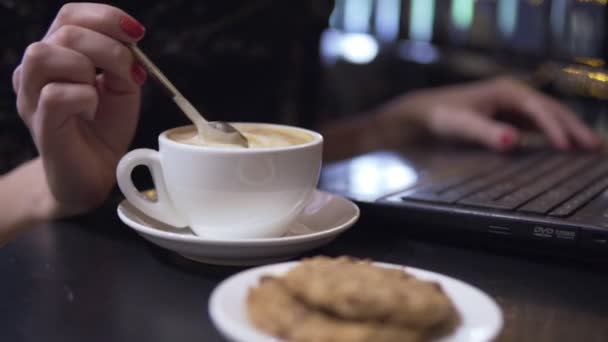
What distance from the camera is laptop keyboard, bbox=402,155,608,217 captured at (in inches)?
24.6

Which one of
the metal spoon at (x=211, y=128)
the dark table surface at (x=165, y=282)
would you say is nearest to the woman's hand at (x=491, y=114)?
the dark table surface at (x=165, y=282)

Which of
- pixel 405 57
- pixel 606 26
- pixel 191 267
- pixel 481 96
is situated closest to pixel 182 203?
pixel 191 267

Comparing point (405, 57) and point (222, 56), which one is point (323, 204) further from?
point (405, 57)

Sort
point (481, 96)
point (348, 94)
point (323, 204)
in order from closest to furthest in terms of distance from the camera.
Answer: point (323, 204) → point (481, 96) → point (348, 94)

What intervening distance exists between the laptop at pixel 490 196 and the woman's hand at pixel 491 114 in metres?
0.20

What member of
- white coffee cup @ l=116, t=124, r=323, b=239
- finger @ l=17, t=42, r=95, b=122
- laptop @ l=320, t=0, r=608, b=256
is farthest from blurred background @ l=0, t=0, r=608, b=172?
white coffee cup @ l=116, t=124, r=323, b=239

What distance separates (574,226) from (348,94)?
133cm

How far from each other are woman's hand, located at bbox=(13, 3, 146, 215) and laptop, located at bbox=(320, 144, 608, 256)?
0.85 ft

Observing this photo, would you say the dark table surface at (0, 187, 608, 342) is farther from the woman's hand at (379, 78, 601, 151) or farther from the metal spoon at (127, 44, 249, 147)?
the woman's hand at (379, 78, 601, 151)

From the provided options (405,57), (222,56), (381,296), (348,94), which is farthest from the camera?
(348,94)

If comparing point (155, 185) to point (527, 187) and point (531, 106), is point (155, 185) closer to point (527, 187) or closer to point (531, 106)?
point (527, 187)

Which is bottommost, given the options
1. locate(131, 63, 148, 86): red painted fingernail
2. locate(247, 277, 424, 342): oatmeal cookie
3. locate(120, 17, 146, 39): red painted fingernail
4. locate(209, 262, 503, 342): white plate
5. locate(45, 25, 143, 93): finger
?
locate(209, 262, 503, 342): white plate

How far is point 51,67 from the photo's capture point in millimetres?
616

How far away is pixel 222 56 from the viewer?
116 cm
